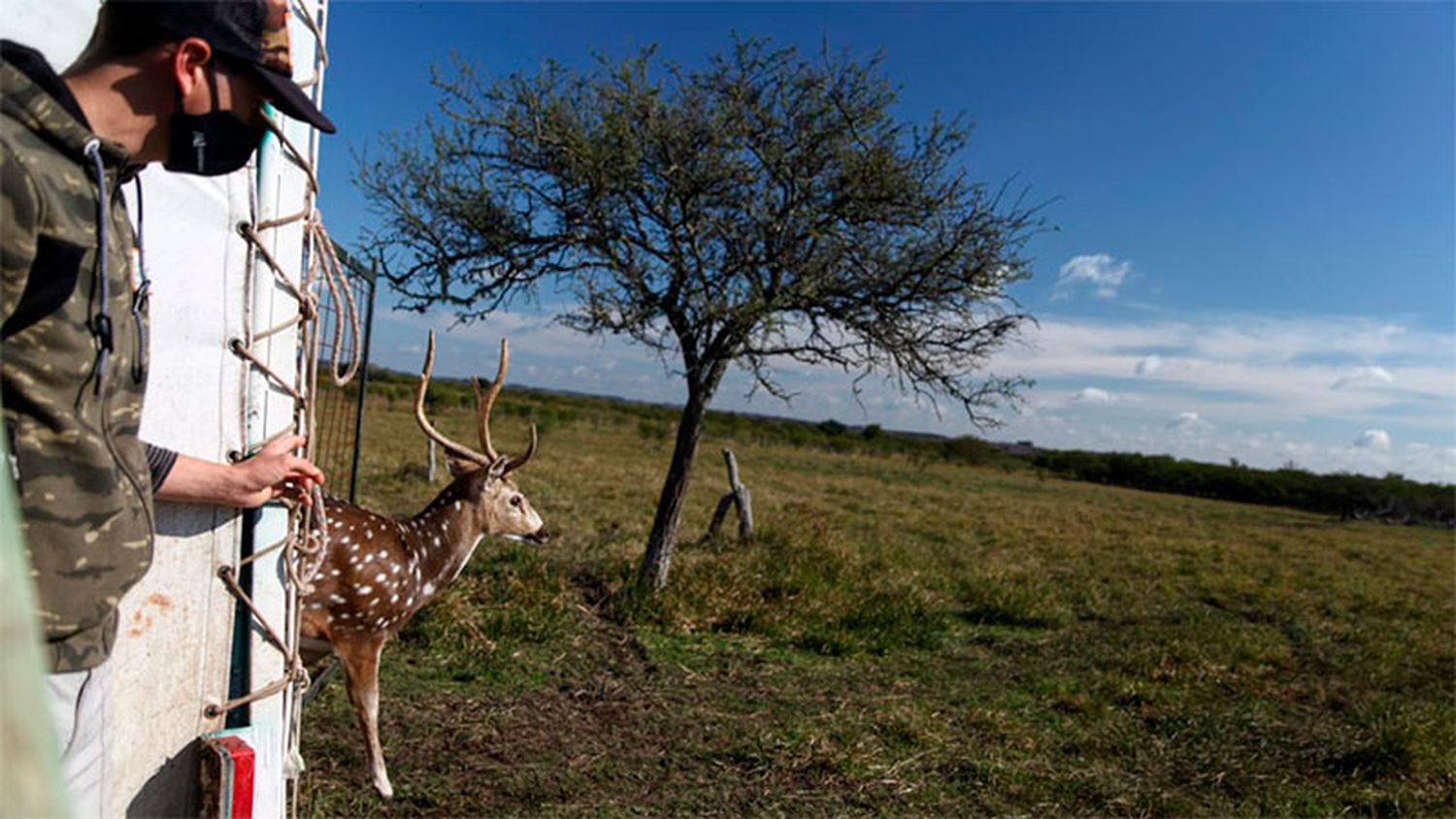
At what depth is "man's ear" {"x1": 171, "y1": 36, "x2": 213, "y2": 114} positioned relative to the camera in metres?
1.45

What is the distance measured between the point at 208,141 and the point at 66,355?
1.44 feet

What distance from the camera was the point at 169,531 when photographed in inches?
76.0

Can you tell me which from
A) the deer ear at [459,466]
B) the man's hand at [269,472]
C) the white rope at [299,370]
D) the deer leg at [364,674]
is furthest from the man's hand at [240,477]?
the deer ear at [459,466]

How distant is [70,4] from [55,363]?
797 mm

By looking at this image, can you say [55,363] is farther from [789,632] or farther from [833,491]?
[833,491]

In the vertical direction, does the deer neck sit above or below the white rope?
below

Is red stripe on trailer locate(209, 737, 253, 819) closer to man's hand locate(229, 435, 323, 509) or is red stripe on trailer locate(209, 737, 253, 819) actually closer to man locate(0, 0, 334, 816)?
man locate(0, 0, 334, 816)

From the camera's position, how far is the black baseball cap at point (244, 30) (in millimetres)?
1413

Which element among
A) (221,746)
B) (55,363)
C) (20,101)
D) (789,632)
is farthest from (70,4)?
(789,632)

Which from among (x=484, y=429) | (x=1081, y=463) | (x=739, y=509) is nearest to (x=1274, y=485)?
(x=1081, y=463)

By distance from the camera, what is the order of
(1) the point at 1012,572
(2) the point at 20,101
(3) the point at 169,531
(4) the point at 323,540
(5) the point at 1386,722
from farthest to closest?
(1) the point at 1012,572
(5) the point at 1386,722
(4) the point at 323,540
(3) the point at 169,531
(2) the point at 20,101

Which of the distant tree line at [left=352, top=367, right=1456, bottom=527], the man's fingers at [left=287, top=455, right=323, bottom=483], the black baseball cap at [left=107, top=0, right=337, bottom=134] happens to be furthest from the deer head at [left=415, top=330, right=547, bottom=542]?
the distant tree line at [left=352, top=367, right=1456, bottom=527]

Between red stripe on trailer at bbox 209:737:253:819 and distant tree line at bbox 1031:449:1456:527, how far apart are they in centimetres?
4875

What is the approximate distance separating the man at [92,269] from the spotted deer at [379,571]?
2.08 metres
